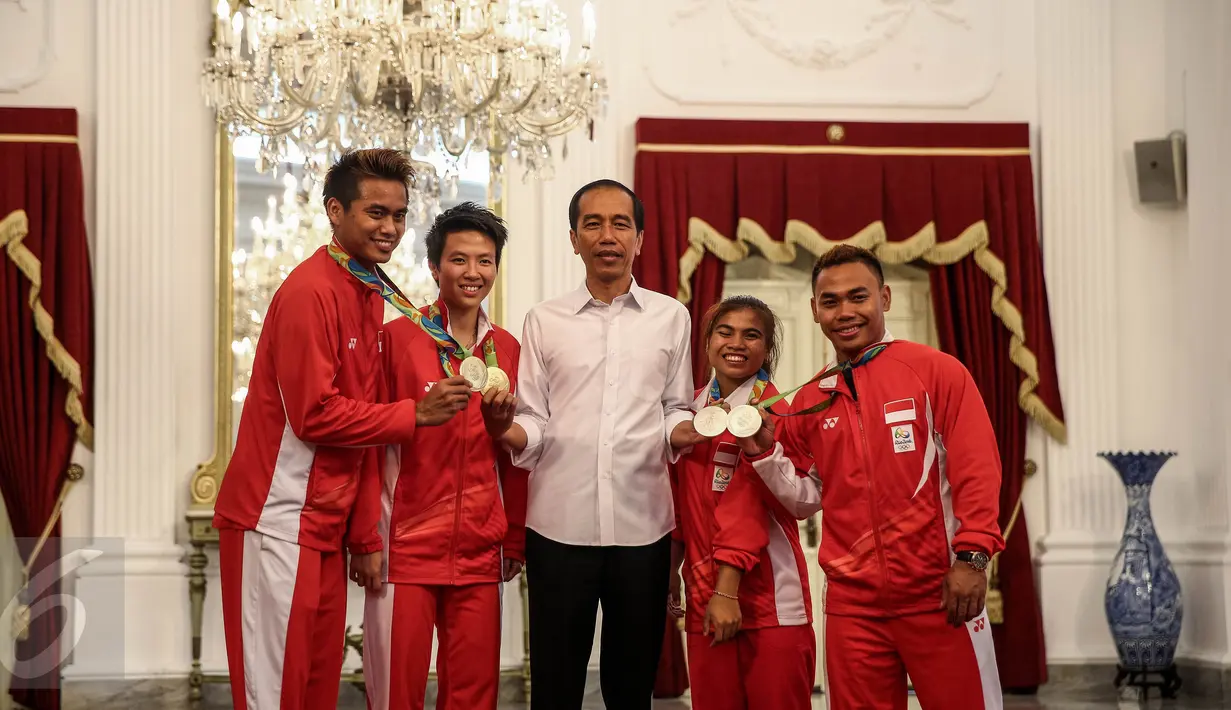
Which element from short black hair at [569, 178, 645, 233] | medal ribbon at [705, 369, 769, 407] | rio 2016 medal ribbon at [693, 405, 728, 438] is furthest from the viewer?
short black hair at [569, 178, 645, 233]

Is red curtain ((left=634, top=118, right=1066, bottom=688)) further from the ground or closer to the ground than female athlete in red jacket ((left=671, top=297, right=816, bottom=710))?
further from the ground

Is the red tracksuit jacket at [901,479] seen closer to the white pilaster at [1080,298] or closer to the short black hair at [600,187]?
the short black hair at [600,187]

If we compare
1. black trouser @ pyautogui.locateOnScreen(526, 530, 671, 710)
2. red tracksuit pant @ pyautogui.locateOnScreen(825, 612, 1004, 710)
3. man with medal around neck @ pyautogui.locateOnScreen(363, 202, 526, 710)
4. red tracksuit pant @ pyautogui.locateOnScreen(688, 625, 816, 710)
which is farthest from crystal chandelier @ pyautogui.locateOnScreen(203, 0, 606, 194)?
red tracksuit pant @ pyautogui.locateOnScreen(825, 612, 1004, 710)

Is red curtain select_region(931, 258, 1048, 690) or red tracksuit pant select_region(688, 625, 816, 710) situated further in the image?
red curtain select_region(931, 258, 1048, 690)

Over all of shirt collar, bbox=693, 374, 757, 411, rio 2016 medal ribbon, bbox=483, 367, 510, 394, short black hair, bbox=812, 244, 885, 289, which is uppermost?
short black hair, bbox=812, 244, 885, 289

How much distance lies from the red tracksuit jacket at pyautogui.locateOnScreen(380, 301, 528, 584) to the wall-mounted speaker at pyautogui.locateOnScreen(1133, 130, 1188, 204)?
174 inches

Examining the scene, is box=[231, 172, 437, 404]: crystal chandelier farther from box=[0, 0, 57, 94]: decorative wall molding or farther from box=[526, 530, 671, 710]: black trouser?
A: box=[526, 530, 671, 710]: black trouser

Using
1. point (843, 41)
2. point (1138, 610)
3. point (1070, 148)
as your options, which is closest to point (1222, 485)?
point (1138, 610)

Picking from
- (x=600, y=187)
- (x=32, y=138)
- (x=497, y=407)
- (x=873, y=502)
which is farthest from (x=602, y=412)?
(x=32, y=138)

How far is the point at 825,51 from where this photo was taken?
639 centimetres

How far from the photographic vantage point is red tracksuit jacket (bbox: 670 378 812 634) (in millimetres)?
3084

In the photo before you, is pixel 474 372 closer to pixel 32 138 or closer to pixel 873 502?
pixel 873 502

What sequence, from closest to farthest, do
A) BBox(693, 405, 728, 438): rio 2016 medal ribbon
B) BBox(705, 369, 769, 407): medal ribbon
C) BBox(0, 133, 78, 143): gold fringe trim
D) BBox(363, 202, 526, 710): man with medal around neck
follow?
BBox(693, 405, 728, 438): rio 2016 medal ribbon → BBox(363, 202, 526, 710): man with medal around neck → BBox(705, 369, 769, 407): medal ribbon → BBox(0, 133, 78, 143): gold fringe trim

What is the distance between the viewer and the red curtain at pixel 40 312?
5.74 meters
